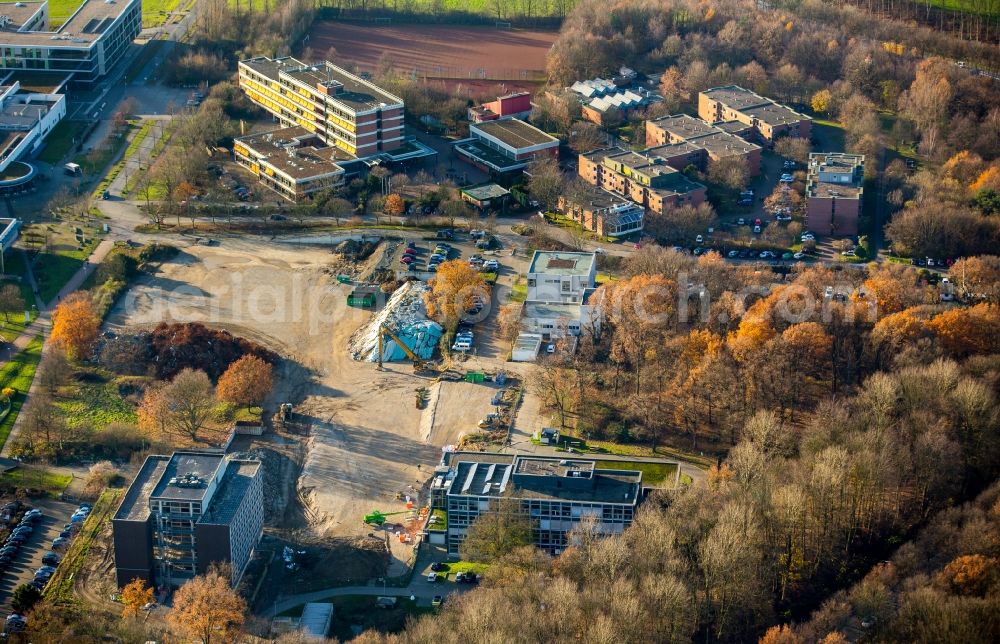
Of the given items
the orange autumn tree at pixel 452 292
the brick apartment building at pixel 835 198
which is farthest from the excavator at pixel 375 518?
the brick apartment building at pixel 835 198

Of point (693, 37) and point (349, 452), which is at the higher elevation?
point (693, 37)

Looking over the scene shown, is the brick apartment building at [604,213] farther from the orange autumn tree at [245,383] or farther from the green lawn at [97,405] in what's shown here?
the green lawn at [97,405]

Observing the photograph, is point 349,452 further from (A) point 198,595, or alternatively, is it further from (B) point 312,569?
(A) point 198,595

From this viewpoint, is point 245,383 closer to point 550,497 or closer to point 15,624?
point 550,497

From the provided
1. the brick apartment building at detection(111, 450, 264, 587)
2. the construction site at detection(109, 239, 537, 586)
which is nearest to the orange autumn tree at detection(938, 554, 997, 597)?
the construction site at detection(109, 239, 537, 586)

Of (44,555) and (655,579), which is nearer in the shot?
(655,579)

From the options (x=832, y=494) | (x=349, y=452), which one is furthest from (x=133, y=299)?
(x=832, y=494)
